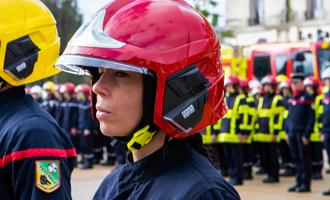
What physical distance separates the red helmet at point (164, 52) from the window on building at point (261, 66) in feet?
52.1

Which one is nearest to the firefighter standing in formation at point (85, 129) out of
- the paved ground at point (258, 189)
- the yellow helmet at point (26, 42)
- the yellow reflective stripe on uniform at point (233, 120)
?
the paved ground at point (258, 189)

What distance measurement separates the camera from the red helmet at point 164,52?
2068 mm

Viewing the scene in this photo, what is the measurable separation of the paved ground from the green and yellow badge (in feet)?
24.8

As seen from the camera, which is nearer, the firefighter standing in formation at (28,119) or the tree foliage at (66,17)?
the firefighter standing in formation at (28,119)

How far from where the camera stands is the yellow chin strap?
2.11 m

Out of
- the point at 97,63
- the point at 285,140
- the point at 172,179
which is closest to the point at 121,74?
the point at 97,63

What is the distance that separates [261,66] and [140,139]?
16.4 m

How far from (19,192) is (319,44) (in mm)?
14956

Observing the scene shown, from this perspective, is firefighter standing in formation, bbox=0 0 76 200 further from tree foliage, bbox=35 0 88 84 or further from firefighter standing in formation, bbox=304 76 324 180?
tree foliage, bbox=35 0 88 84

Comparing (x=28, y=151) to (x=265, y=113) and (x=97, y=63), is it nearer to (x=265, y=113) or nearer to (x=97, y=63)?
(x=97, y=63)

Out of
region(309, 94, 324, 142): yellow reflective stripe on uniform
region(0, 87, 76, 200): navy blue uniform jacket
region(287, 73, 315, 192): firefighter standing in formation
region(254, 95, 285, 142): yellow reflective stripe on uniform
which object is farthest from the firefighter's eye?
region(254, 95, 285, 142): yellow reflective stripe on uniform

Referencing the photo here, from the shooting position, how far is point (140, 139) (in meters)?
2.11

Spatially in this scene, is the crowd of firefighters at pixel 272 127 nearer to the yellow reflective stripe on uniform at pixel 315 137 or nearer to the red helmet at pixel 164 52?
the yellow reflective stripe on uniform at pixel 315 137

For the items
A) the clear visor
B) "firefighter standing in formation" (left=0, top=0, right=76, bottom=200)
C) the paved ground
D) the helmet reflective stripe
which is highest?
the helmet reflective stripe
